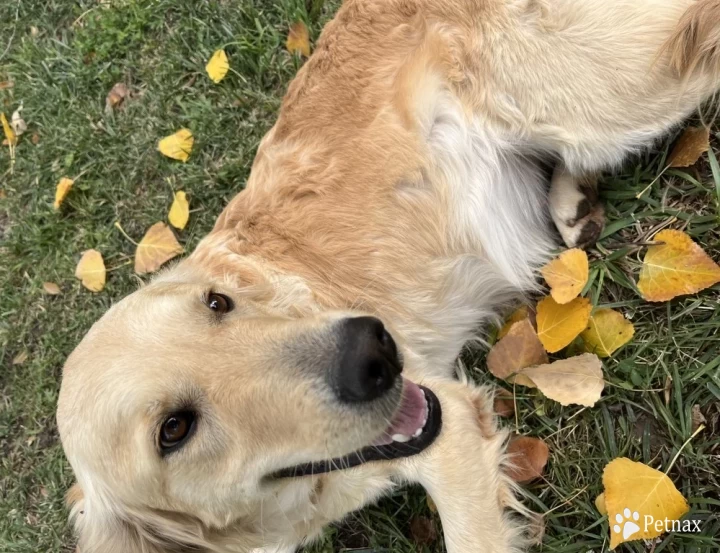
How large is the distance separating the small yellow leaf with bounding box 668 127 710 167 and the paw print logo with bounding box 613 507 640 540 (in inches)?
57.5

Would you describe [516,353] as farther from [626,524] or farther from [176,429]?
[176,429]

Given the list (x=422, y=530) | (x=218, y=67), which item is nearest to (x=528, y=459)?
(x=422, y=530)

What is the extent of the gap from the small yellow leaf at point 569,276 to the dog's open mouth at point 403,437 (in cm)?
75

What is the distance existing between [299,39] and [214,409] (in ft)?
8.31

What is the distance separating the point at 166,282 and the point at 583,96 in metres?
1.93

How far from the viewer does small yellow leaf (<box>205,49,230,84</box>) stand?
3.82 metres

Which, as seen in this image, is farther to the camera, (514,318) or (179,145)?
(179,145)

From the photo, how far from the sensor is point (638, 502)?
2121 mm

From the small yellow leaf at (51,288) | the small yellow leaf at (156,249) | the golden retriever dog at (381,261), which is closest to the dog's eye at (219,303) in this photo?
the golden retriever dog at (381,261)

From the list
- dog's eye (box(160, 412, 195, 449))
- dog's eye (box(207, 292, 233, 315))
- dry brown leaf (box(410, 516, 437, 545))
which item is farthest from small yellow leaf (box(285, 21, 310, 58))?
dry brown leaf (box(410, 516, 437, 545))

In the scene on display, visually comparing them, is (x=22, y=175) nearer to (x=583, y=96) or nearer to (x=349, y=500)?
(x=349, y=500)

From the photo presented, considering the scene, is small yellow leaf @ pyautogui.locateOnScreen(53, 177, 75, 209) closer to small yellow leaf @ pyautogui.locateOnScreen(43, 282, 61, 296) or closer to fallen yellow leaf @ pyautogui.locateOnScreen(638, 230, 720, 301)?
small yellow leaf @ pyautogui.locateOnScreen(43, 282, 61, 296)

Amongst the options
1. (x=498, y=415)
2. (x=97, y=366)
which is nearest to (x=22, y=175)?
(x=97, y=366)

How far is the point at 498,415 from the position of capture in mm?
2727
